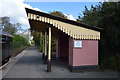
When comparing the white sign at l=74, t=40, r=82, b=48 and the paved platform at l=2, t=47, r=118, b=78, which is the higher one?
the white sign at l=74, t=40, r=82, b=48

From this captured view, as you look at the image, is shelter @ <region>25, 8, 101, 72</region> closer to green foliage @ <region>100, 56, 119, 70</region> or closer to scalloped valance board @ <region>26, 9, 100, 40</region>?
scalloped valance board @ <region>26, 9, 100, 40</region>

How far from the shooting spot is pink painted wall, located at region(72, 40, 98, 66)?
28.6ft

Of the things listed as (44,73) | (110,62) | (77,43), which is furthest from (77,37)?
(44,73)

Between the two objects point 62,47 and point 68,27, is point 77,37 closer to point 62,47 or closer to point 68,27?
point 68,27

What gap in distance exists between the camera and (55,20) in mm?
8695

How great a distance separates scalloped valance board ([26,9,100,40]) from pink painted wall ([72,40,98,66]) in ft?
1.21

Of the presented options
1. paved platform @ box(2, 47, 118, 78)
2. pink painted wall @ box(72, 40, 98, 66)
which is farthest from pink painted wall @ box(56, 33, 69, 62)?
pink painted wall @ box(72, 40, 98, 66)

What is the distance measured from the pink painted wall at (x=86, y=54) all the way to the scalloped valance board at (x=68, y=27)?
370 millimetres

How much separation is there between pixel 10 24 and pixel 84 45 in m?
51.0

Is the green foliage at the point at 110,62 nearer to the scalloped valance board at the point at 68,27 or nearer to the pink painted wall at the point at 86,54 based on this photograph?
the pink painted wall at the point at 86,54

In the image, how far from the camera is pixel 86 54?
8.94 metres

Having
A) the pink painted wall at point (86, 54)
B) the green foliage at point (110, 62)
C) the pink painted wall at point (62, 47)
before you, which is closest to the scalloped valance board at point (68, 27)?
the pink painted wall at point (86, 54)

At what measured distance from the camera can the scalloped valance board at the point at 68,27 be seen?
8.44 metres

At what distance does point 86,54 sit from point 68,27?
1.97 metres
